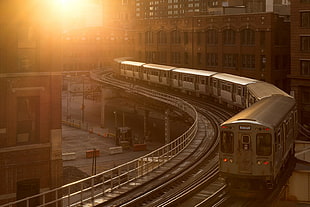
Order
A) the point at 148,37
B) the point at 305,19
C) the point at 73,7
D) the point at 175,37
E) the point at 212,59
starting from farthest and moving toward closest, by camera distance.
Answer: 1. the point at 73,7
2. the point at 148,37
3. the point at 175,37
4. the point at 212,59
5. the point at 305,19

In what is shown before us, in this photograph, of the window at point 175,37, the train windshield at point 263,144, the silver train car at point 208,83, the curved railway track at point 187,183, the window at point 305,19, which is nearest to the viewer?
the train windshield at point 263,144

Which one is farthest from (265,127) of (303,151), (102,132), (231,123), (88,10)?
(88,10)

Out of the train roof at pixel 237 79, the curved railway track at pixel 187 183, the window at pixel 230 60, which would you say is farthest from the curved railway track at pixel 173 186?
the window at pixel 230 60

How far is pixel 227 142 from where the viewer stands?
22.0 metres

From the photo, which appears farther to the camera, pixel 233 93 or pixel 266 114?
pixel 233 93

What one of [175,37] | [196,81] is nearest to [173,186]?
[196,81]

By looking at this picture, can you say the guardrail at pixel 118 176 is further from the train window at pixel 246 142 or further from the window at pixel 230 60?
the window at pixel 230 60

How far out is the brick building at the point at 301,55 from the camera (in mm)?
57812

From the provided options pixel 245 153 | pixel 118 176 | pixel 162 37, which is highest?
pixel 162 37

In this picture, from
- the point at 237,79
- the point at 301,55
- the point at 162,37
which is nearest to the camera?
the point at 237,79

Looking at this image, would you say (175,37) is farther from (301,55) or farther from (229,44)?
(301,55)

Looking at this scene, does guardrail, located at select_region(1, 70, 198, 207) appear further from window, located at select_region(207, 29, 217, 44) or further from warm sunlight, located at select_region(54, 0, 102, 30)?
warm sunlight, located at select_region(54, 0, 102, 30)

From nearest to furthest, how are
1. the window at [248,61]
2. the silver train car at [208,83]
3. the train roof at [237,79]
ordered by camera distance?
1. the silver train car at [208,83]
2. the train roof at [237,79]
3. the window at [248,61]

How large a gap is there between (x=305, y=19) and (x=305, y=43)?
2.92 meters
